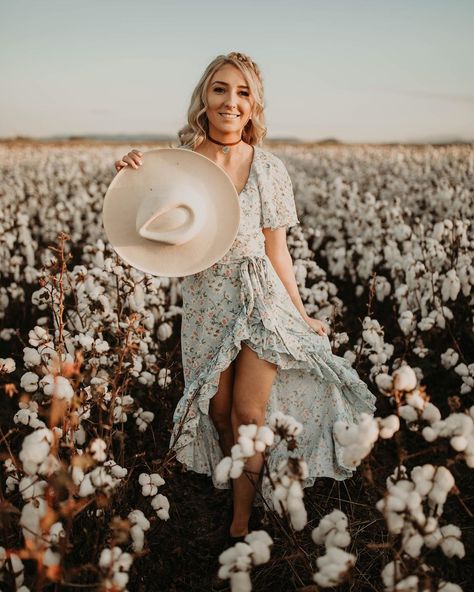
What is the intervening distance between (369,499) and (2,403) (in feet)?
9.13

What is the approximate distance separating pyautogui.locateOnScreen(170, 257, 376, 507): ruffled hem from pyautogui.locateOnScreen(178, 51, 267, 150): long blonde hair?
726 mm

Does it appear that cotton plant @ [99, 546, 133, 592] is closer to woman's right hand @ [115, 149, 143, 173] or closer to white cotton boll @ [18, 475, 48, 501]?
white cotton boll @ [18, 475, 48, 501]

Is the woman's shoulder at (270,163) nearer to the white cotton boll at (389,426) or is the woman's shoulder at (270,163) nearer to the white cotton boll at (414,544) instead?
the white cotton boll at (389,426)

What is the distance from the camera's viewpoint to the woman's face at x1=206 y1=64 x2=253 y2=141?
9.52 ft

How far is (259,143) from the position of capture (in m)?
3.26

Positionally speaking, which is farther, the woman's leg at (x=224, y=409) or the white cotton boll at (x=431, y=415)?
the woman's leg at (x=224, y=409)

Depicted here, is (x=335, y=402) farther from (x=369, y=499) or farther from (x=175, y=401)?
(x=175, y=401)

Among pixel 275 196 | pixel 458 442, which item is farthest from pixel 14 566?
pixel 275 196

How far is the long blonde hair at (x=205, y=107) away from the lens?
293cm

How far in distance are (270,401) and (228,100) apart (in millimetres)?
1522

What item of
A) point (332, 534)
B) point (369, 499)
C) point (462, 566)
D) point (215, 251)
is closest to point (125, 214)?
point (215, 251)

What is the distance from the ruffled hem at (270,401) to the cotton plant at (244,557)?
1.02 meters

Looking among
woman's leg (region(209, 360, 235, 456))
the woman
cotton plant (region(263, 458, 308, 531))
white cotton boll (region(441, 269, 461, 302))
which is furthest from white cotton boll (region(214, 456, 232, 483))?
white cotton boll (region(441, 269, 461, 302))

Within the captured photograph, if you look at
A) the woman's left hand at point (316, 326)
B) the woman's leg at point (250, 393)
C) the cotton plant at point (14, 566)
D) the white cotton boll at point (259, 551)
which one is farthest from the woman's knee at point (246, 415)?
the cotton plant at point (14, 566)
